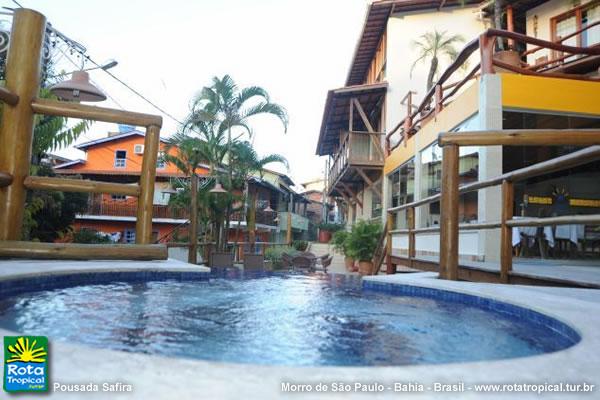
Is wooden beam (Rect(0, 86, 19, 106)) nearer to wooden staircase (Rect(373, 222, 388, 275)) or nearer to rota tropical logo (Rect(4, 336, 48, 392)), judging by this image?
rota tropical logo (Rect(4, 336, 48, 392))

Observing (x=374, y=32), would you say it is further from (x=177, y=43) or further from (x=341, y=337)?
(x=341, y=337)

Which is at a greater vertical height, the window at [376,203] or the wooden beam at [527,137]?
the window at [376,203]

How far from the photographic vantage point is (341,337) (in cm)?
236

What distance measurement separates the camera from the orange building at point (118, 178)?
27.8 meters

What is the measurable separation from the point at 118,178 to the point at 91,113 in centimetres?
2671

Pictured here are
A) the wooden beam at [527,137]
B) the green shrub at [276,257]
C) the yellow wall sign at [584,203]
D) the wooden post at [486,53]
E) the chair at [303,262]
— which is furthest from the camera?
the green shrub at [276,257]

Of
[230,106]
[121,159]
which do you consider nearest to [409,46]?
[230,106]

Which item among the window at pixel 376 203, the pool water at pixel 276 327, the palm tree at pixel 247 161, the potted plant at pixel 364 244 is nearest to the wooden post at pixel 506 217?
the pool water at pixel 276 327

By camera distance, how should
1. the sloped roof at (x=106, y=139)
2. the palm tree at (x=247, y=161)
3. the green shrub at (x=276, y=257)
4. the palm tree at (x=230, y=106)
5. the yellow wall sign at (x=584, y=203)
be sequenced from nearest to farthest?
the yellow wall sign at (x=584, y=203) → the palm tree at (x=230, y=106) → the palm tree at (x=247, y=161) → the green shrub at (x=276, y=257) → the sloped roof at (x=106, y=139)

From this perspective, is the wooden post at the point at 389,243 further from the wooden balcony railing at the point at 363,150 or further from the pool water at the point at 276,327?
the wooden balcony railing at the point at 363,150

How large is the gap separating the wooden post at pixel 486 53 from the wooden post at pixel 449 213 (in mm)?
3821

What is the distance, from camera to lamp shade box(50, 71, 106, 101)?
486cm

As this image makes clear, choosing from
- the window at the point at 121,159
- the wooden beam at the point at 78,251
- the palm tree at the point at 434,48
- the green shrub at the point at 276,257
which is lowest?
the green shrub at the point at 276,257

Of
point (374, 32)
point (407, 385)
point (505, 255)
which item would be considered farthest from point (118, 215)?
point (407, 385)
